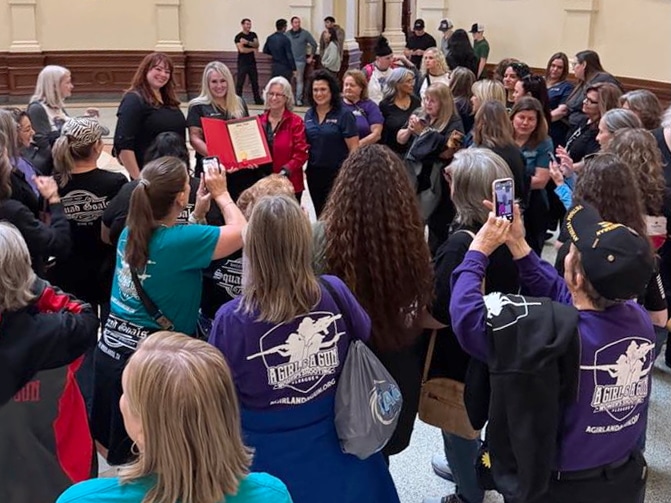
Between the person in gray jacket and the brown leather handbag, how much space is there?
11.5 metres

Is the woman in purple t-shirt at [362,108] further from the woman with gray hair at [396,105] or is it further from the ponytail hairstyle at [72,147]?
the ponytail hairstyle at [72,147]

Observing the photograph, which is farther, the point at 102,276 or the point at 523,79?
the point at 523,79

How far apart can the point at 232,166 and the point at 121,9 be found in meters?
10.7

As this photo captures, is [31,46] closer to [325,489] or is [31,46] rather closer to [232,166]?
[232,166]

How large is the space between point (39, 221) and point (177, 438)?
7.43ft

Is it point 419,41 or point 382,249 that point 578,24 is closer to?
point 419,41

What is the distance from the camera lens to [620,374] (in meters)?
2.07

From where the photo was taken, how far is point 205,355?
1.47m

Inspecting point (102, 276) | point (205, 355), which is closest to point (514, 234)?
point (205, 355)

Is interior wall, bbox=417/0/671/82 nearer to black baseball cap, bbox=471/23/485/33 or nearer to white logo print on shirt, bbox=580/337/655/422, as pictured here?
black baseball cap, bbox=471/23/485/33

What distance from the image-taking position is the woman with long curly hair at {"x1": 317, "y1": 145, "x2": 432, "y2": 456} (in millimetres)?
2492

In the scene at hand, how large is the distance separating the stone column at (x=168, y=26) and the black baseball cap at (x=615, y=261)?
1319 centimetres

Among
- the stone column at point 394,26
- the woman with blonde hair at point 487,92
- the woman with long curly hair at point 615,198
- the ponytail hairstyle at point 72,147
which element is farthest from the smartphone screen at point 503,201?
the stone column at point 394,26

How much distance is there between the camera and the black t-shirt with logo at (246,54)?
13.6 m
